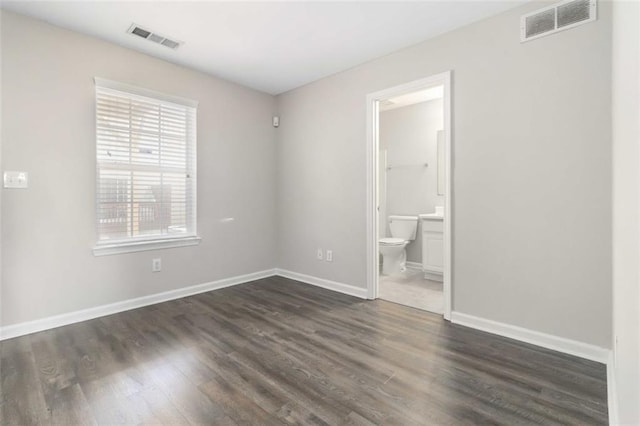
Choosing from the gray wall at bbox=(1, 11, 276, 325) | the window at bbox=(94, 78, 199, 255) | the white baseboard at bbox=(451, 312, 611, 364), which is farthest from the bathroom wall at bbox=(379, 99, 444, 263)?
the window at bbox=(94, 78, 199, 255)

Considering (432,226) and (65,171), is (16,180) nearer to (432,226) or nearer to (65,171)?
A: (65,171)

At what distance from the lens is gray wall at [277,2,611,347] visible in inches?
77.7

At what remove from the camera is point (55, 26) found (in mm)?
2488

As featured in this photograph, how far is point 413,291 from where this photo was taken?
3.48m

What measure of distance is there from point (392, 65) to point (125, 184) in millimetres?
2849

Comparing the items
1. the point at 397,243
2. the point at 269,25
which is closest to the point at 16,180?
the point at 269,25

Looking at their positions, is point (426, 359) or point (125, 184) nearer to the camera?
point (426, 359)

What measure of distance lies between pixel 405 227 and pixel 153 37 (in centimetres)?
382

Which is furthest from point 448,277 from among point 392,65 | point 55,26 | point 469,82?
point 55,26

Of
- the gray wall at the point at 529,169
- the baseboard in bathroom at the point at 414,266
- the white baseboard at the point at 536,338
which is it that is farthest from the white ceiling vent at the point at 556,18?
the baseboard in bathroom at the point at 414,266

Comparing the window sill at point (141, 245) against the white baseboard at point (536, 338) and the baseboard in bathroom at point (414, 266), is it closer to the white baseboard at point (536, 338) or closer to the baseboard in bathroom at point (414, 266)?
the white baseboard at point (536, 338)

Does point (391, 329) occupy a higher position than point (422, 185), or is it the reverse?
point (422, 185)

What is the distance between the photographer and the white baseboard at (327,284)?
331 cm

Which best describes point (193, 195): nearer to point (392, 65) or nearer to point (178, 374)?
point (178, 374)
